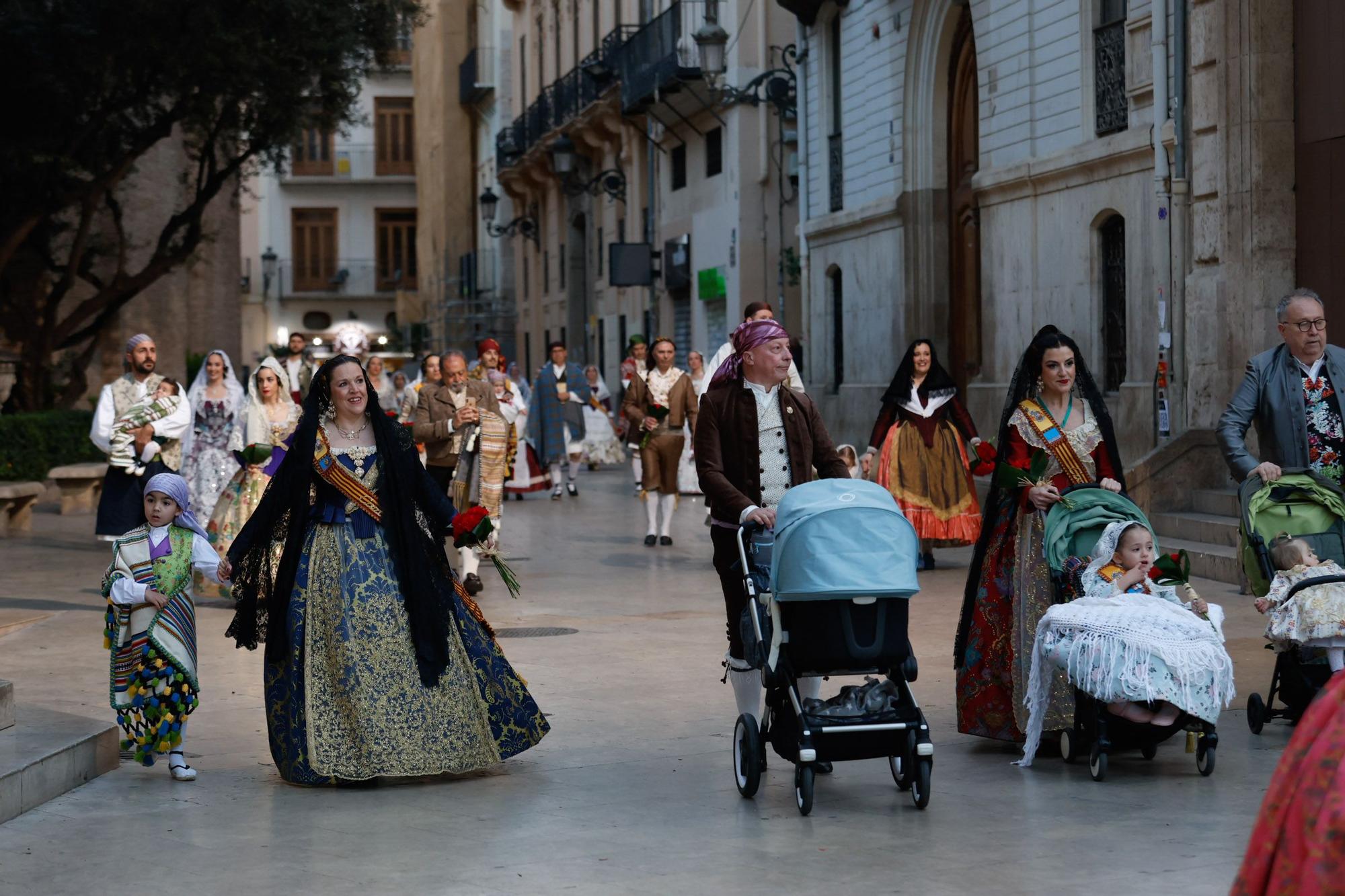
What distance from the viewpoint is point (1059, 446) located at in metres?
7.90

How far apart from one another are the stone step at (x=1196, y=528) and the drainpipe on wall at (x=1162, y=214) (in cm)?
150

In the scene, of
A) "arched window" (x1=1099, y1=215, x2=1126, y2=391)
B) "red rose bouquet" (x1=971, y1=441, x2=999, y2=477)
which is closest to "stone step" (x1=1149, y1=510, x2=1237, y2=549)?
"arched window" (x1=1099, y1=215, x2=1126, y2=391)

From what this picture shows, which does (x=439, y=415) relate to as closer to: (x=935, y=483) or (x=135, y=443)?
(x=135, y=443)

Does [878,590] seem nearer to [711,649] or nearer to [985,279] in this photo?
[711,649]

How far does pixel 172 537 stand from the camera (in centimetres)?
792

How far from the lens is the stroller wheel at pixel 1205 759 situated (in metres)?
7.27

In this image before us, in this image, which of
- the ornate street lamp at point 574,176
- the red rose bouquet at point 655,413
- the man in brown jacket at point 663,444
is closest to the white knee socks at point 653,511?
the man in brown jacket at point 663,444

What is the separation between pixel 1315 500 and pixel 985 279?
13.4 metres

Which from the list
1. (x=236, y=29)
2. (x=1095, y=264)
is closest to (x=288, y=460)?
(x=1095, y=264)

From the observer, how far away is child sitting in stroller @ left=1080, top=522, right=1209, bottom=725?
7383 millimetres

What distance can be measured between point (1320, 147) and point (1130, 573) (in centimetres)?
794

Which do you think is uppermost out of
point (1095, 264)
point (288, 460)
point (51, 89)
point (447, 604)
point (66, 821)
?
point (51, 89)

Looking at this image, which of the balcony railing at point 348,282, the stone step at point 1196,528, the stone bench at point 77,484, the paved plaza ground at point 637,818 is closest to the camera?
the paved plaza ground at point 637,818

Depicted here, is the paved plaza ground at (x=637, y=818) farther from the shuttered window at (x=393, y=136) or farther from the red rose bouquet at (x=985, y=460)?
the shuttered window at (x=393, y=136)
